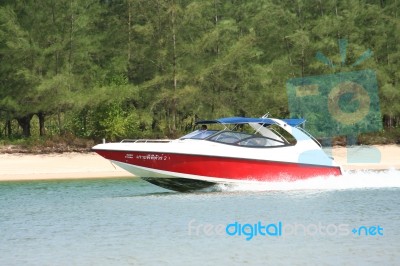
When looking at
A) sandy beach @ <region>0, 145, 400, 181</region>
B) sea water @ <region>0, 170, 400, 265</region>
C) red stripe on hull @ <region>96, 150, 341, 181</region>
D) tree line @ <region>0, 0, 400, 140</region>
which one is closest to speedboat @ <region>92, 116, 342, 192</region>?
red stripe on hull @ <region>96, 150, 341, 181</region>

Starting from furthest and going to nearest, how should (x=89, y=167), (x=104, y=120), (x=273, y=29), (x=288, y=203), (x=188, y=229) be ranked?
(x=273, y=29) < (x=104, y=120) < (x=89, y=167) < (x=288, y=203) < (x=188, y=229)

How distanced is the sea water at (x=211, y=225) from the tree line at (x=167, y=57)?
56.4 ft

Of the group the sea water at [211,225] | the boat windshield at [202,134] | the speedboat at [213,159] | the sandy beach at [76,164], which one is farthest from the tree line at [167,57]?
the speedboat at [213,159]

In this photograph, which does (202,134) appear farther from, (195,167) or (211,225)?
(211,225)

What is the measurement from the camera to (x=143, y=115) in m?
48.1

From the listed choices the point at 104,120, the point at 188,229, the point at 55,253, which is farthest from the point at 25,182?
the point at 55,253

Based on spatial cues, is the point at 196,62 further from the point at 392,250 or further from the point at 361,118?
the point at 392,250

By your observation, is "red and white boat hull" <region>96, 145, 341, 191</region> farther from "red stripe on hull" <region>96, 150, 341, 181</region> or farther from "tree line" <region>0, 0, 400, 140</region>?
"tree line" <region>0, 0, 400, 140</region>

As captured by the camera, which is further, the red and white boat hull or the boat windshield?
the boat windshield

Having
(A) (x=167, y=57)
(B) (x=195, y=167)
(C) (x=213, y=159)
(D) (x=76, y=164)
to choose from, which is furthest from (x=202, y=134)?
(A) (x=167, y=57)

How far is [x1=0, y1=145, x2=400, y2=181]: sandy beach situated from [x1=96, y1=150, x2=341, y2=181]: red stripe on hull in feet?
42.7

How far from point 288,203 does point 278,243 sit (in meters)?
7.11

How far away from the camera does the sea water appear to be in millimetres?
15375

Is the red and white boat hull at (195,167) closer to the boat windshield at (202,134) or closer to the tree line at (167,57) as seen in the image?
the boat windshield at (202,134)
